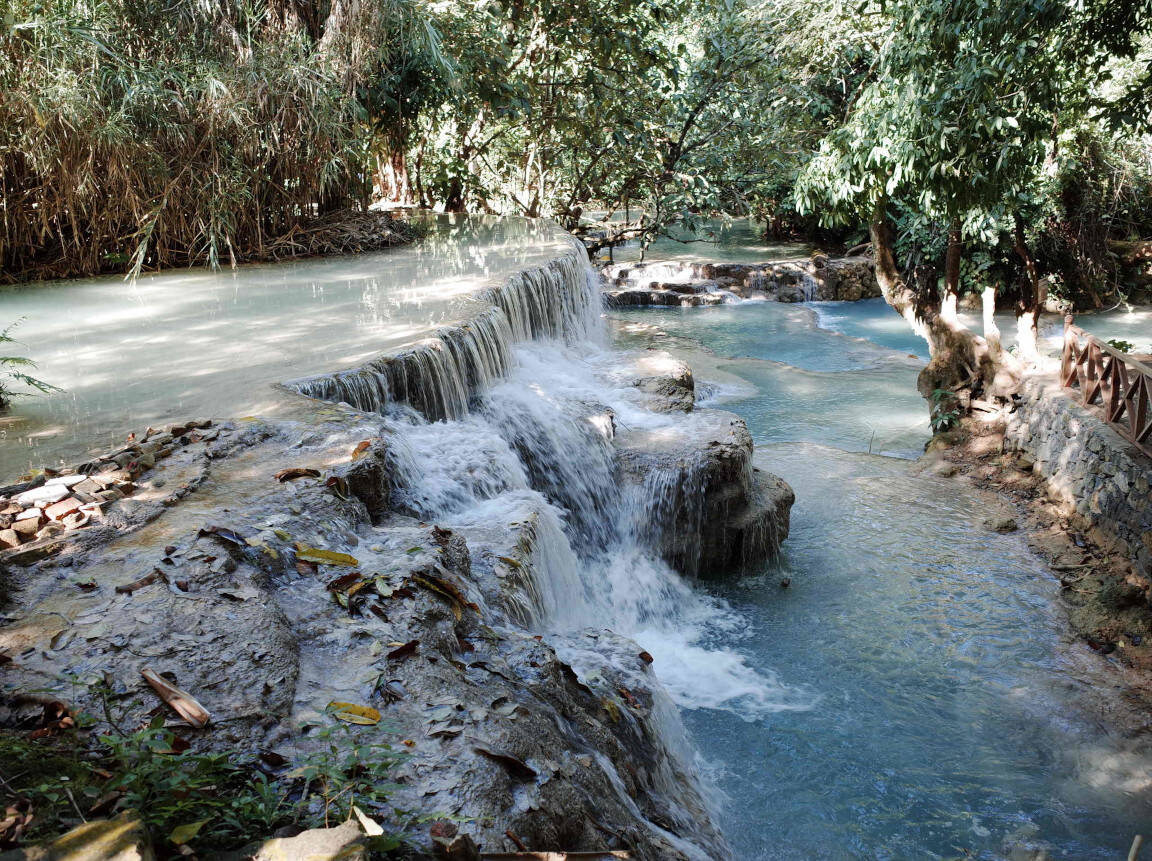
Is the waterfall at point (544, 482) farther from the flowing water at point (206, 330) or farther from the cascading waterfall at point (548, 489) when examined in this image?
the flowing water at point (206, 330)

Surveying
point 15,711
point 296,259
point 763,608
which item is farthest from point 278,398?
point 296,259

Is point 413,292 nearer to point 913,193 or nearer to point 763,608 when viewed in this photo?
point 763,608

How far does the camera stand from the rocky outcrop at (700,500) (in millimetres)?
6715

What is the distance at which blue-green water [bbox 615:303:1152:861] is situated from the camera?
14.4 feet

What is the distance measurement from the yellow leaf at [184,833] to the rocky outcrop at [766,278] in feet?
53.8

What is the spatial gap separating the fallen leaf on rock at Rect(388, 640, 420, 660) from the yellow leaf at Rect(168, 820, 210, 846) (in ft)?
3.42

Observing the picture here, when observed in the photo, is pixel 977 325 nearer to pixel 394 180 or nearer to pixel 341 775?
pixel 394 180

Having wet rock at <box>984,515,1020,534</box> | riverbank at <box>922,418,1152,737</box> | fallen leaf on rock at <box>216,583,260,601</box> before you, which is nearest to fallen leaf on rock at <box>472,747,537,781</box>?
fallen leaf on rock at <box>216,583,260,601</box>

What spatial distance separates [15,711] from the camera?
7.60ft

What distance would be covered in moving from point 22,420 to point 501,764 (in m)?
3.78

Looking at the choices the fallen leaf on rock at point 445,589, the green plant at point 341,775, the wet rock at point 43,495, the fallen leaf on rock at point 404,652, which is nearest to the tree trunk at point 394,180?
the wet rock at point 43,495

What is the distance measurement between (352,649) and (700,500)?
4183 millimetres

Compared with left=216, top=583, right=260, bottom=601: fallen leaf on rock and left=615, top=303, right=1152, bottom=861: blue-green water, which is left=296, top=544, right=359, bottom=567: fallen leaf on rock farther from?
left=615, top=303, right=1152, bottom=861: blue-green water

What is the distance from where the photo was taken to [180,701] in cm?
241
